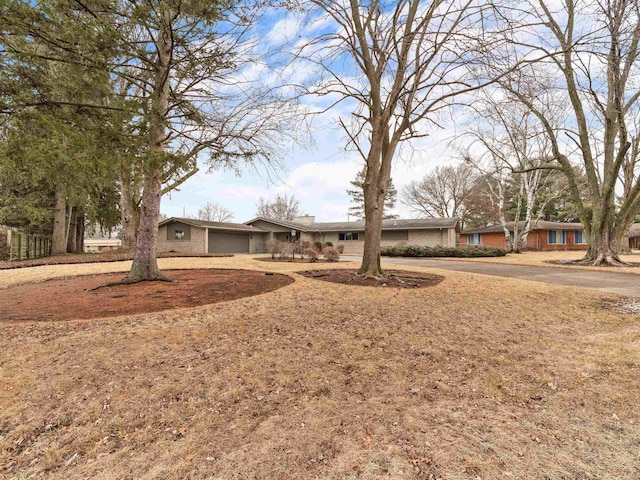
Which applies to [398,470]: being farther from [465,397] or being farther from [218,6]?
[218,6]

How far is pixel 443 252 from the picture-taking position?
68.7ft

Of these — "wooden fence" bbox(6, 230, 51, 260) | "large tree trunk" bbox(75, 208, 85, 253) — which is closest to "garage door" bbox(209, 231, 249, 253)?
"large tree trunk" bbox(75, 208, 85, 253)

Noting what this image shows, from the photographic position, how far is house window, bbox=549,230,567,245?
104 ft

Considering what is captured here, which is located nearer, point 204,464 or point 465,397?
point 204,464

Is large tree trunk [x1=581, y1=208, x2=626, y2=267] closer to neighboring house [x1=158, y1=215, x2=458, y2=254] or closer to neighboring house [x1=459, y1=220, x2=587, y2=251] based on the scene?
neighboring house [x1=158, y1=215, x2=458, y2=254]

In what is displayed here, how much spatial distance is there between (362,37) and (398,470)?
345 inches

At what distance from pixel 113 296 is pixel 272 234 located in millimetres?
22518

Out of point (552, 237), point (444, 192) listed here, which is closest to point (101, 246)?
point (444, 192)

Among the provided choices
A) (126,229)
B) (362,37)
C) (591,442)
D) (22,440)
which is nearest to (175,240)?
(126,229)

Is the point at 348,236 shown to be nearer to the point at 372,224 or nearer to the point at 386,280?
the point at 372,224

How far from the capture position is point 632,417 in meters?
2.43

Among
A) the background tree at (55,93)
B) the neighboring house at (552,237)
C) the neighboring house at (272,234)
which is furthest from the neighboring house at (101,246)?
the neighboring house at (552,237)

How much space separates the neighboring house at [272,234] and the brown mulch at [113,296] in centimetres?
1607

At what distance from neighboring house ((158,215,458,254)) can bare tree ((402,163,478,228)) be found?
1074 cm
